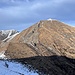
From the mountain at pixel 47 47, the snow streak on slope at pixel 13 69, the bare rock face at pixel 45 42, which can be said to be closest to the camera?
the snow streak on slope at pixel 13 69

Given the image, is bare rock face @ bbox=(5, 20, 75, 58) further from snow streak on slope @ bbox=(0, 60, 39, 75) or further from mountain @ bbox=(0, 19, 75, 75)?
snow streak on slope @ bbox=(0, 60, 39, 75)

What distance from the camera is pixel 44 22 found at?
58.2m

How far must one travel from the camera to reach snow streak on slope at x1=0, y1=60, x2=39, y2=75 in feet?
72.8

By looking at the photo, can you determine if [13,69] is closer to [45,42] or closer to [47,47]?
[47,47]

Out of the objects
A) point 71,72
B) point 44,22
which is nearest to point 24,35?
point 44,22

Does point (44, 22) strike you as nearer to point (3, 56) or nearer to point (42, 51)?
point (42, 51)

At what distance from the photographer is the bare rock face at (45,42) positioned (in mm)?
43406

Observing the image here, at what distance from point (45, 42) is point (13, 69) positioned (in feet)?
89.7

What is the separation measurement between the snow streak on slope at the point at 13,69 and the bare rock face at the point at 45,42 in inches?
638

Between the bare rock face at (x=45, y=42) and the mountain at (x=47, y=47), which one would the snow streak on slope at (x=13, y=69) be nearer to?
the mountain at (x=47, y=47)

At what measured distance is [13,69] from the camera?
23.6 meters

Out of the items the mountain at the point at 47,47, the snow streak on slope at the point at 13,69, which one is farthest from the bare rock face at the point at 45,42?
the snow streak on slope at the point at 13,69

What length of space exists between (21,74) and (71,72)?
13.7 m

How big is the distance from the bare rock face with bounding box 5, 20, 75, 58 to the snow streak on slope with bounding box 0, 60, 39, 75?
1622 cm
